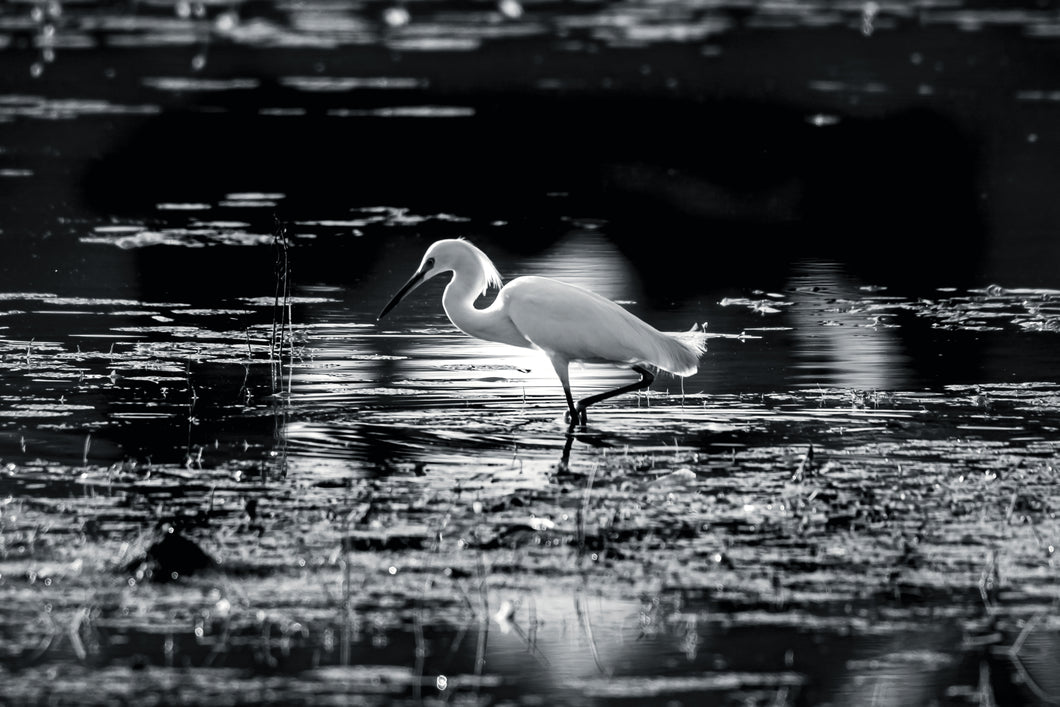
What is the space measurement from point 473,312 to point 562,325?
71 cm

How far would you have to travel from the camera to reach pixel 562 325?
10.2 meters

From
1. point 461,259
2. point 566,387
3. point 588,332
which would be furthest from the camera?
point 461,259

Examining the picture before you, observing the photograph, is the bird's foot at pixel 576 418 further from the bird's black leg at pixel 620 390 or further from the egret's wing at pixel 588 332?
the egret's wing at pixel 588 332

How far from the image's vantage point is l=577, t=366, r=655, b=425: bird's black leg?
9914 mm

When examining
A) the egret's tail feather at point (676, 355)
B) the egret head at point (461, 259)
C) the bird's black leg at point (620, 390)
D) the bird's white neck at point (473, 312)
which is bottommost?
the bird's black leg at point (620, 390)

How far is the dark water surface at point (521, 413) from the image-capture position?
602cm

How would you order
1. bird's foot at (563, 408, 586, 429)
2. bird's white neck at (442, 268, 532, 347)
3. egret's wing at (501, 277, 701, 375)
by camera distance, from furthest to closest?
bird's white neck at (442, 268, 532, 347), egret's wing at (501, 277, 701, 375), bird's foot at (563, 408, 586, 429)

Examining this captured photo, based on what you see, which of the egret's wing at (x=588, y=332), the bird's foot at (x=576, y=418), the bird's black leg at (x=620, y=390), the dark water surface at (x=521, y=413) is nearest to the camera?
the dark water surface at (x=521, y=413)

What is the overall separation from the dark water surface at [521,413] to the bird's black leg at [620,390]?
124mm

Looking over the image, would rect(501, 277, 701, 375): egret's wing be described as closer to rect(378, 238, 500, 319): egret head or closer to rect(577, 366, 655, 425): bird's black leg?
rect(577, 366, 655, 425): bird's black leg

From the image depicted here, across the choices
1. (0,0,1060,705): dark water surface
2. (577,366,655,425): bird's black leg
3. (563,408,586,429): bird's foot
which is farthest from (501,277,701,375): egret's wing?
(563,408,586,429): bird's foot

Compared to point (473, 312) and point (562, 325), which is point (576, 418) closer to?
point (562, 325)

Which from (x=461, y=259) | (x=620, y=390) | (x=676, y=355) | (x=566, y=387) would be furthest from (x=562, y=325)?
(x=461, y=259)

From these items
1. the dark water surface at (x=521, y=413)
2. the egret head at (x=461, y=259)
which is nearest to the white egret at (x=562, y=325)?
the egret head at (x=461, y=259)
